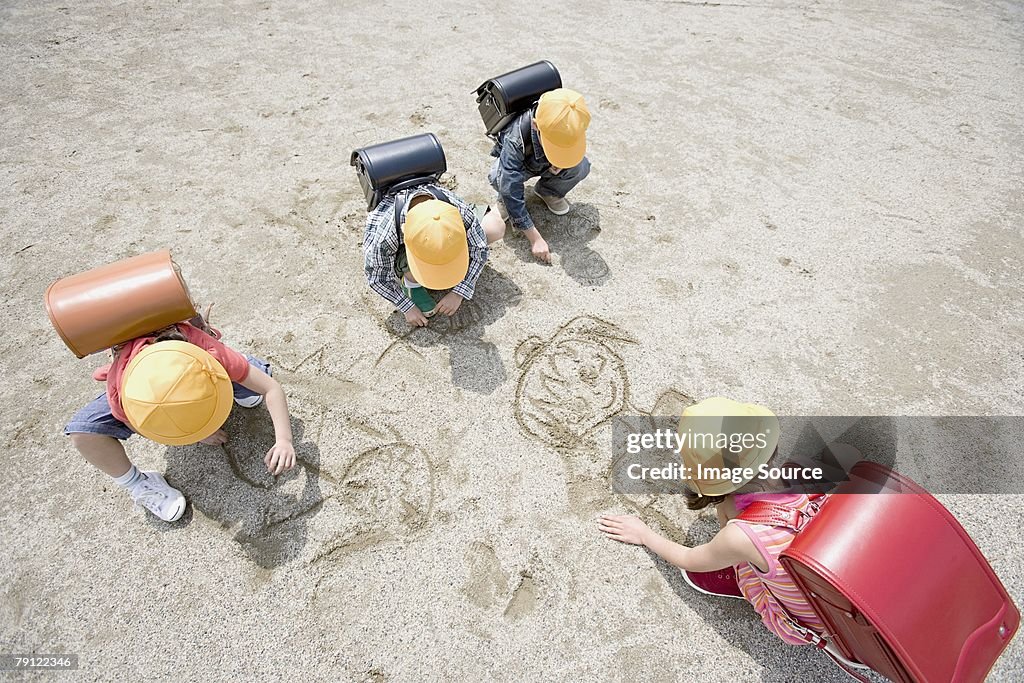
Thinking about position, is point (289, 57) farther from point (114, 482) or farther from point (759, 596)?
point (759, 596)

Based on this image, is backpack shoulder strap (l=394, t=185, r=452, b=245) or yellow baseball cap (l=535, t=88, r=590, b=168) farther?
yellow baseball cap (l=535, t=88, r=590, b=168)

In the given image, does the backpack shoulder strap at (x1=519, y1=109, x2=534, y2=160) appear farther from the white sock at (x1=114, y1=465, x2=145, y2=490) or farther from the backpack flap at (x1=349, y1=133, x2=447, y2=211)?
the white sock at (x1=114, y1=465, x2=145, y2=490)

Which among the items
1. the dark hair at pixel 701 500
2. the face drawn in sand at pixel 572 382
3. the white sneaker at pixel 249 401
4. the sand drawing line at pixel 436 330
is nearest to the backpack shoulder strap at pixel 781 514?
the dark hair at pixel 701 500

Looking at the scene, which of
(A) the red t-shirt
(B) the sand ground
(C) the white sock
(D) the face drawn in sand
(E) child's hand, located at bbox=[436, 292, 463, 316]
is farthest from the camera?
(E) child's hand, located at bbox=[436, 292, 463, 316]

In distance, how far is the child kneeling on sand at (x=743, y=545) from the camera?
1419 millimetres

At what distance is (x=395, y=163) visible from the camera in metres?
2.23

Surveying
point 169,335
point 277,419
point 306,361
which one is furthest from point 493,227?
point 169,335

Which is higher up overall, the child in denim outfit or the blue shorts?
the child in denim outfit

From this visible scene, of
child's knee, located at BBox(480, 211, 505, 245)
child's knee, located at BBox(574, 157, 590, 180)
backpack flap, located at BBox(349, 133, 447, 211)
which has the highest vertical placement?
backpack flap, located at BBox(349, 133, 447, 211)

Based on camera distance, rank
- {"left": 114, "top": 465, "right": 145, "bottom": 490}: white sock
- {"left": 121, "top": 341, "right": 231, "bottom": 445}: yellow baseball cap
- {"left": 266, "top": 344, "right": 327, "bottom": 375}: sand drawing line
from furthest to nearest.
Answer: {"left": 266, "top": 344, "right": 327, "bottom": 375}: sand drawing line
{"left": 114, "top": 465, "right": 145, "bottom": 490}: white sock
{"left": 121, "top": 341, "right": 231, "bottom": 445}: yellow baseball cap

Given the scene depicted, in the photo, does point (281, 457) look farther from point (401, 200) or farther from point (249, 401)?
point (401, 200)

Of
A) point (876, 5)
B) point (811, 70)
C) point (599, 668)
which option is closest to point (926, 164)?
point (811, 70)

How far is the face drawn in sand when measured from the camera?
7.00 feet

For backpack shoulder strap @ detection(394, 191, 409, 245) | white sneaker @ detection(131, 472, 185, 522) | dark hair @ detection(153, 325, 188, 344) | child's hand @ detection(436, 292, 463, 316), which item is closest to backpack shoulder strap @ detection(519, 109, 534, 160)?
backpack shoulder strap @ detection(394, 191, 409, 245)
